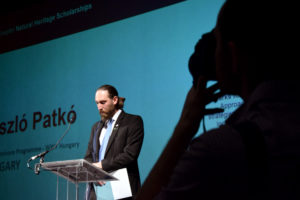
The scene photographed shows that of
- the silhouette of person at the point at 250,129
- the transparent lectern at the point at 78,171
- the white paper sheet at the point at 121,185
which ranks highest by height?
the silhouette of person at the point at 250,129

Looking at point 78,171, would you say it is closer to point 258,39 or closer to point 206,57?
point 206,57

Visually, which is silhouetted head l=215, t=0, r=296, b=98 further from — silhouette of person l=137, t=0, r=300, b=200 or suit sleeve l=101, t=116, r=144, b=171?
suit sleeve l=101, t=116, r=144, b=171

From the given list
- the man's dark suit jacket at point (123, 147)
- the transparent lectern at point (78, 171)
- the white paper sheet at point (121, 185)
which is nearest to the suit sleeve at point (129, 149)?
the man's dark suit jacket at point (123, 147)

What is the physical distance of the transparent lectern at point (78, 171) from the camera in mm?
2713

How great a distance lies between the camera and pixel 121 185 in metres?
2.99

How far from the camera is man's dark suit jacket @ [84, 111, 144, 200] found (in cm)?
318

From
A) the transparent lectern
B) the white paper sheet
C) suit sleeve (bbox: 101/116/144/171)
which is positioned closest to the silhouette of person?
the transparent lectern

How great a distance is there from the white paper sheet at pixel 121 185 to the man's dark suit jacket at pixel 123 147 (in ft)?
0.48

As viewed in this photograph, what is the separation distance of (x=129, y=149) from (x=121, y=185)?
0.38m

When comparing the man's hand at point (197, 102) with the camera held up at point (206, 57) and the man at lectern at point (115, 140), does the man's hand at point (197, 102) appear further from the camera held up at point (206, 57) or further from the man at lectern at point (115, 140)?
the man at lectern at point (115, 140)

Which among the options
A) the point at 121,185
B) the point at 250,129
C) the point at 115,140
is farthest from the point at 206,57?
the point at 115,140

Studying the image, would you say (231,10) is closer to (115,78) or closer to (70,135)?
(115,78)

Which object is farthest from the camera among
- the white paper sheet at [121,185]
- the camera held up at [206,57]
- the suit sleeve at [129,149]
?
the suit sleeve at [129,149]

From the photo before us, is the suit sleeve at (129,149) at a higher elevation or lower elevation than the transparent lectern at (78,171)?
higher
